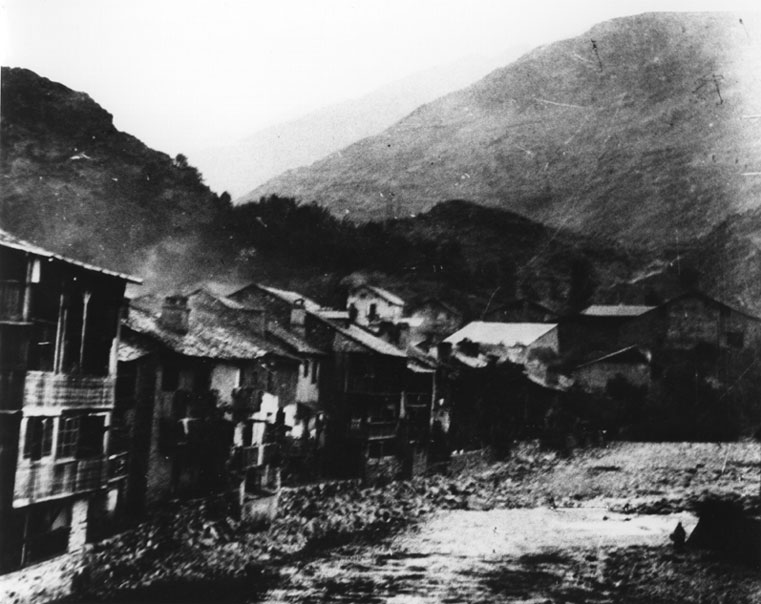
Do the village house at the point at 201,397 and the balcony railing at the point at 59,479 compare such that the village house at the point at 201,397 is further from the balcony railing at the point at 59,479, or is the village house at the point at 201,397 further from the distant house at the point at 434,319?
the distant house at the point at 434,319

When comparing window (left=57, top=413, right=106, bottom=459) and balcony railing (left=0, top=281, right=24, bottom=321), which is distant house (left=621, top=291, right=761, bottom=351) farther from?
balcony railing (left=0, top=281, right=24, bottom=321)

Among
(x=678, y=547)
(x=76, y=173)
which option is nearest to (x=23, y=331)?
(x=76, y=173)

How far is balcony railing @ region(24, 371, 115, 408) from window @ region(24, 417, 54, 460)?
12 centimetres

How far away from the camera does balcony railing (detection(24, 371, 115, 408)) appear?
227 inches

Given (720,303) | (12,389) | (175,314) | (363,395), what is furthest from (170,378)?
(720,303)

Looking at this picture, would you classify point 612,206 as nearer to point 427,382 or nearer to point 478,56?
point 478,56

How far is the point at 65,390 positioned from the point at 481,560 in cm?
350

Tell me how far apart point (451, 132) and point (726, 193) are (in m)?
2.40

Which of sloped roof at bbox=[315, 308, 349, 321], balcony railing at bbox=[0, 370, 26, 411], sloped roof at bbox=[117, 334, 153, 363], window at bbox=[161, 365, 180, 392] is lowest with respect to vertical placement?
balcony railing at bbox=[0, 370, 26, 411]

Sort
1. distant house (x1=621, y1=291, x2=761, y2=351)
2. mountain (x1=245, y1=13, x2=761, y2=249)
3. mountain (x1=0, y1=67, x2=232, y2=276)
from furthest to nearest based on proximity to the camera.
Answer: mountain (x1=245, y1=13, x2=761, y2=249)
distant house (x1=621, y1=291, x2=761, y2=351)
mountain (x1=0, y1=67, x2=232, y2=276)

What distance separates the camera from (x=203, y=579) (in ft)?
20.8

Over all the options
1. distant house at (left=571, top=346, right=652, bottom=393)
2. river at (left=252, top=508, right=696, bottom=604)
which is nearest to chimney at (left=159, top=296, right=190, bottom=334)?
river at (left=252, top=508, right=696, bottom=604)

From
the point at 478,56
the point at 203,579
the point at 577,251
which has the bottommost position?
the point at 203,579

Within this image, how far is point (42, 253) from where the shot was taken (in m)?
5.82
